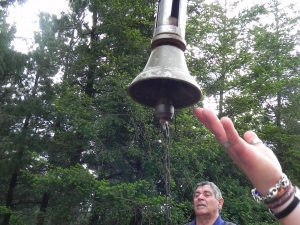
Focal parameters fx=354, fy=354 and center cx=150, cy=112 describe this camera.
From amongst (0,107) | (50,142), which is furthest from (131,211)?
(0,107)

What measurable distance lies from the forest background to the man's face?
3.78 metres

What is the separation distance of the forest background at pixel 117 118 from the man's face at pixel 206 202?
12.4 feet

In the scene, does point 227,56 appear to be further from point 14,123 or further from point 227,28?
point 14,123

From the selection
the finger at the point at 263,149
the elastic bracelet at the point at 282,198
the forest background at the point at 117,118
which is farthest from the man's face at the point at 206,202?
the forest background at the point at 117,118

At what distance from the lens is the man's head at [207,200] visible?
2658mm

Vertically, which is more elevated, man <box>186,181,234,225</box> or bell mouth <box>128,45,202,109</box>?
bell mouth <box>128,45,202,109</box>

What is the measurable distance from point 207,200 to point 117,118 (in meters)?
5.58

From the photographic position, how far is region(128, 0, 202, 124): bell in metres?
1.53

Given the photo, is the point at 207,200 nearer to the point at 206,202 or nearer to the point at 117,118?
the point at 206,202

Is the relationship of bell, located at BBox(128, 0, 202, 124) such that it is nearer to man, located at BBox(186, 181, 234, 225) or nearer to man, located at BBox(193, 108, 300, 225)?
man, located at BBox(193, 108, 300, 225)

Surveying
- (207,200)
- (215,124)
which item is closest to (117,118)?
(207,200)

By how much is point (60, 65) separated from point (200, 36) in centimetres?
450

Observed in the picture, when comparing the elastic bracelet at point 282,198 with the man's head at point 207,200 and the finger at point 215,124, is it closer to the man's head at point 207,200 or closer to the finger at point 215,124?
the finger at point 215,124

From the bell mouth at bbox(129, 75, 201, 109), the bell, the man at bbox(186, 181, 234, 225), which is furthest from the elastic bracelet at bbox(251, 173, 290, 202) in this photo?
the man at bbox(186, 181, 234, 225)
